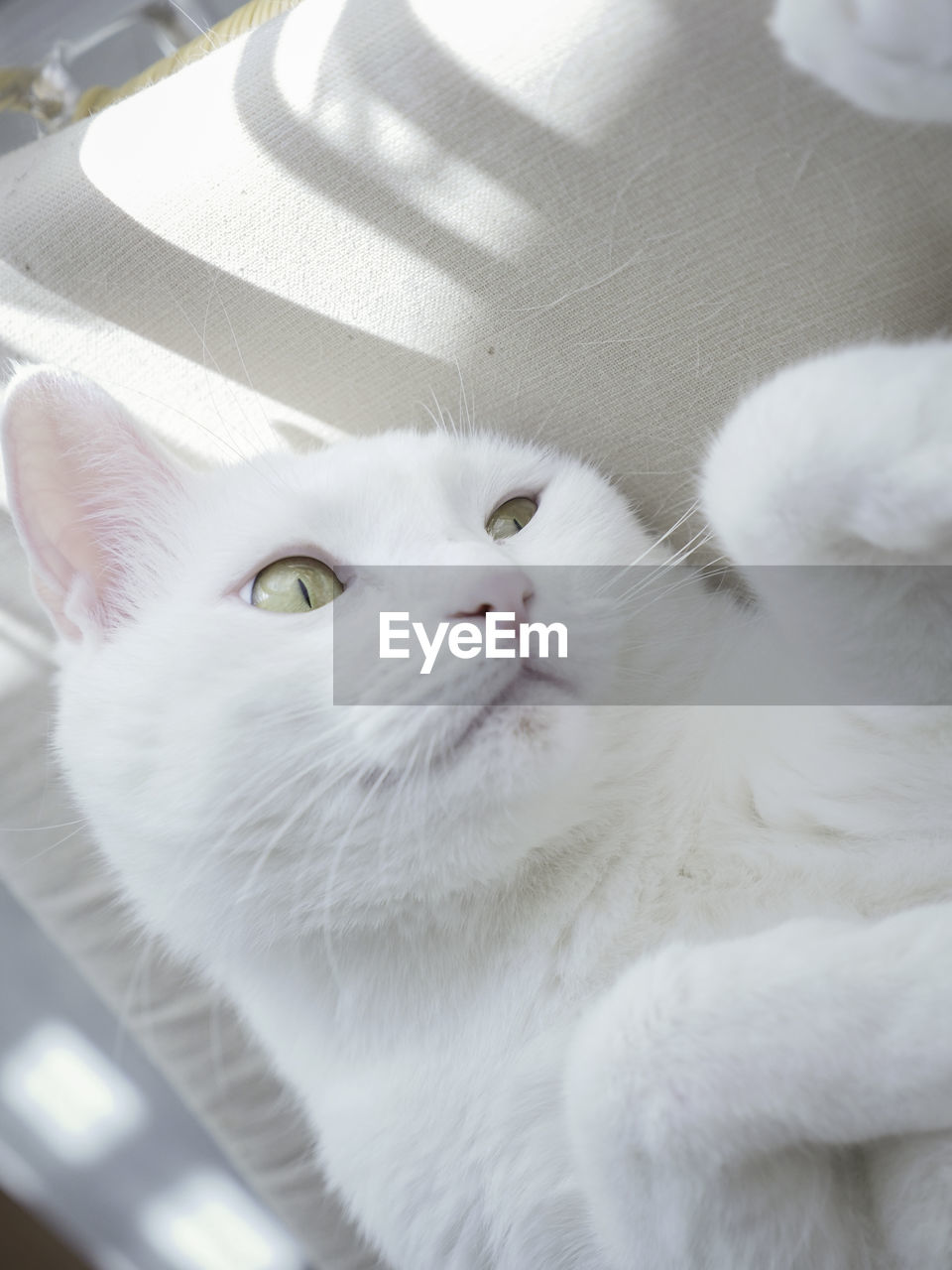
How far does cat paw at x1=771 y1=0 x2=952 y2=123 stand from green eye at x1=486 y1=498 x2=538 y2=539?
17.1 inches

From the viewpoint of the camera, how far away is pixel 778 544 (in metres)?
0.65

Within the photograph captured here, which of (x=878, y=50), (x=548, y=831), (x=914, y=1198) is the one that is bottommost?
(x=914, y=1198)

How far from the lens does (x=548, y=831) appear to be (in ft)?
2.45

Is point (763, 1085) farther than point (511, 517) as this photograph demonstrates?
No

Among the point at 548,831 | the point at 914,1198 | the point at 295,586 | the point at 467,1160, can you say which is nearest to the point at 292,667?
the point at 295,586

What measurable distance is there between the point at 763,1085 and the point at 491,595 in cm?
38

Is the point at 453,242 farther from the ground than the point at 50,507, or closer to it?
farther from the ground

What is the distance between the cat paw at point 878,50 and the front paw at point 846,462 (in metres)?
0.18

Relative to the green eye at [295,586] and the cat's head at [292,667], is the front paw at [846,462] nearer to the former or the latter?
the cat's head at [292,667]

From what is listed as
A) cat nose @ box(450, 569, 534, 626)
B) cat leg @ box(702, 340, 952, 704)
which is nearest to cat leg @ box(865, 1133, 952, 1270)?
cat leg @ box(702, 340, 952, 704)

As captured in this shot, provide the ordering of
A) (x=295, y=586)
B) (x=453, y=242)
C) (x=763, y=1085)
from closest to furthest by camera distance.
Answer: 1. (x=763, y=1085)
2. (x=295, y=586)
3. (x=453, y=242)

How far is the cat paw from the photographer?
597 millimetres

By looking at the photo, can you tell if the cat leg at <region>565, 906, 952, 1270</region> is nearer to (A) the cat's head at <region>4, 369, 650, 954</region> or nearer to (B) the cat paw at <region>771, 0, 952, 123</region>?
(A) the cat's head at <region>4, 369, 650, 954</region>

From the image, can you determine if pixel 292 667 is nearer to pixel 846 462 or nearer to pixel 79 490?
pixel 79 490
